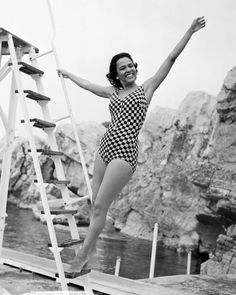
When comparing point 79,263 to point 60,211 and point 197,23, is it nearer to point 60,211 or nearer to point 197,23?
point 60,211

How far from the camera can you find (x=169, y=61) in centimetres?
325

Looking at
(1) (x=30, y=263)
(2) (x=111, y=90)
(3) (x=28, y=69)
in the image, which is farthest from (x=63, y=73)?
(1) (x=30, y=263)

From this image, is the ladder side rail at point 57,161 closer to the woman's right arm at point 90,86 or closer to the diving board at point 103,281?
the woman's right arm at point 90,86

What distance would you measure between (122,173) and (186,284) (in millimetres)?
3100

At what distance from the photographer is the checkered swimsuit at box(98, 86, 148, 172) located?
3.13 meters

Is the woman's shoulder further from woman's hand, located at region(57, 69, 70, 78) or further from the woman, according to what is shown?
woman's hand, located at region(57, 69, 70, 78)

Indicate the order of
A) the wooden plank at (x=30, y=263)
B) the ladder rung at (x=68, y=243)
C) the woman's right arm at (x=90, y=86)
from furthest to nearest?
1. the wooden plank at (x=30, y=263)
2. the woman's right arm at (x=90, y=86)
3. the ladder rung at (x=68, y=243)

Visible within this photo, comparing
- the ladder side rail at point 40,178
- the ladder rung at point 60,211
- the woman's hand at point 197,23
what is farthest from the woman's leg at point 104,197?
the woman's hand at point 197,23

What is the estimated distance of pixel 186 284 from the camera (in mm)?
5457

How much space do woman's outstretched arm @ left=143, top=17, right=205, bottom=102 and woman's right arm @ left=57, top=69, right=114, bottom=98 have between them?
15.2 inches

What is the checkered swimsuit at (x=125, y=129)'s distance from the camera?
10.3ft

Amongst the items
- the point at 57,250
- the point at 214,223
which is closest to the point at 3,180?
the point at 57,250

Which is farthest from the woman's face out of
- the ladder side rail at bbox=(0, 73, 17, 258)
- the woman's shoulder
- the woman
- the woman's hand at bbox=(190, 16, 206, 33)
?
the ladder side rail at bbox=(0, 73, 17, 258)

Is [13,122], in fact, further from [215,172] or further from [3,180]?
[215,172]
